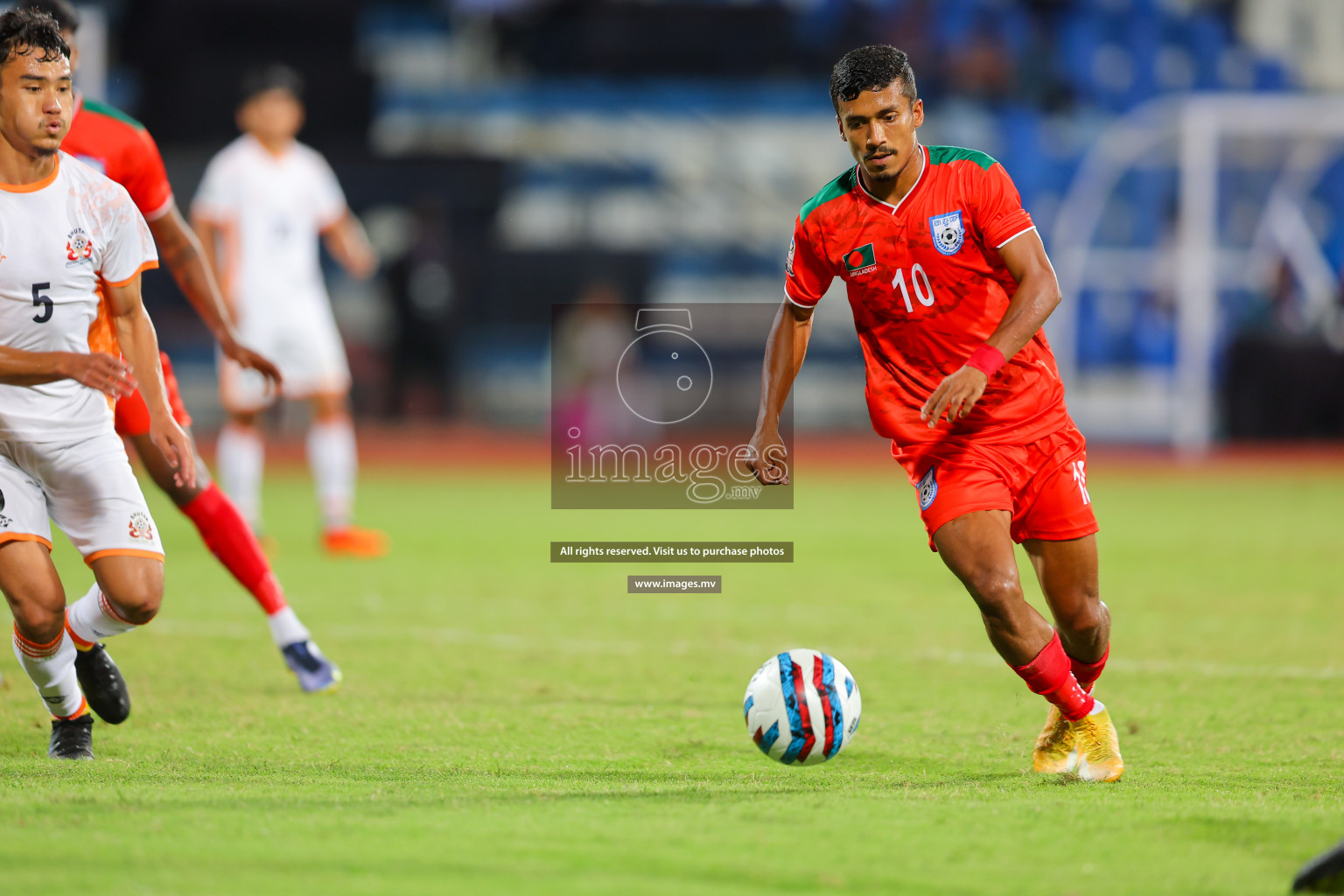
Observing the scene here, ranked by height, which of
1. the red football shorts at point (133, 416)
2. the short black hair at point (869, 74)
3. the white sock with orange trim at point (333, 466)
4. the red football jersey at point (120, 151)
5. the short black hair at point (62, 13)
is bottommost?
the white sock with orange trim at point (333, 466)

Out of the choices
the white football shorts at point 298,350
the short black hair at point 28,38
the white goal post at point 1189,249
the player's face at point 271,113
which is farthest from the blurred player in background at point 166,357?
the white goal post at point 1189,249

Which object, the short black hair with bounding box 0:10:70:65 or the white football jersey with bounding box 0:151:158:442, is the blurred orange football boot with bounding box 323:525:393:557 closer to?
the white football jersey with bounding box 0:151:158:442

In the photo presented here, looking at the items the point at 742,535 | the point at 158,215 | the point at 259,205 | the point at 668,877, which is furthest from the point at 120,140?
the point at 742,535

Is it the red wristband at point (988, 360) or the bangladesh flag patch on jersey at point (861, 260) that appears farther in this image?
the bangladesh flag patch on jersey at point (861, 260)

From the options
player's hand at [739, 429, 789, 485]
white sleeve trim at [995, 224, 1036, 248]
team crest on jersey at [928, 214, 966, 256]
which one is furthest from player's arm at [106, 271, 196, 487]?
white sleeve trim at [995, 224, 1036, 248]

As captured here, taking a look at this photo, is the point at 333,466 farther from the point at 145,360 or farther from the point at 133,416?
the point at 145,360

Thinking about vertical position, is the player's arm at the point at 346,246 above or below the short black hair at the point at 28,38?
below

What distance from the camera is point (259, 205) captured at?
406 inches

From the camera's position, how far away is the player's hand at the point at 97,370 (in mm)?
4398

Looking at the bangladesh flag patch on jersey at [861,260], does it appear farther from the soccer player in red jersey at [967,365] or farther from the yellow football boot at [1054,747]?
the yellow football boot at [1054,747]

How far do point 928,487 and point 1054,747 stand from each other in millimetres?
880

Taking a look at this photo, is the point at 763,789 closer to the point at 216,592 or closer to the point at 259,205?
the point at 216,592

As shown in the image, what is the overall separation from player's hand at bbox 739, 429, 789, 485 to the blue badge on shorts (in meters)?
0.44

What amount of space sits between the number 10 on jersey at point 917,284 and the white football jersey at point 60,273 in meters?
2.37
